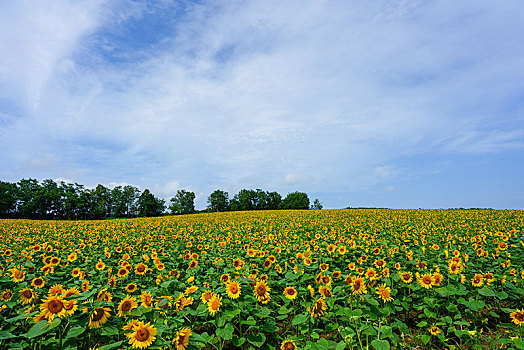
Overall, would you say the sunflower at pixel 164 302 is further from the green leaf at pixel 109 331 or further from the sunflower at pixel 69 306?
the sunflower at pixel 69 306

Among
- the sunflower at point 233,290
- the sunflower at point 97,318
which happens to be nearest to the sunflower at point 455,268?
the sunflower at point 233,290

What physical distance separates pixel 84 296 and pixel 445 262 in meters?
Answer: 6.58

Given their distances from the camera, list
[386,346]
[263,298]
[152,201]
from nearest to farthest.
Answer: [386,346]
[263,298]
[152,201]

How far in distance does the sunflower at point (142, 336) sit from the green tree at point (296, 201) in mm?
83406

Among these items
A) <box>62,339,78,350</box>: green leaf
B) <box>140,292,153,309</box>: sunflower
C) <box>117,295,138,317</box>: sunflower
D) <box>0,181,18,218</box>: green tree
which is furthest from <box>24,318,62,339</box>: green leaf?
<box>0,181,18,218</box>: green tree

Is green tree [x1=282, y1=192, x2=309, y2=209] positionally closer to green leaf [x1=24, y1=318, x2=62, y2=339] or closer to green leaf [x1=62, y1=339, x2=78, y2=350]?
green leaf [x1=62, y1=339, x2=78, y2=350]

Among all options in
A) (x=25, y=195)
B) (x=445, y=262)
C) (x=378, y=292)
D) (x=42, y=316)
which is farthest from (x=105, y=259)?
(x=25, y=195)

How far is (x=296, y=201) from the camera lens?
88.4m

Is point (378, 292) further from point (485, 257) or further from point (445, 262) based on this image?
point (485, 257)

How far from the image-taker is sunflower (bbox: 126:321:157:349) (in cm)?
A: 261

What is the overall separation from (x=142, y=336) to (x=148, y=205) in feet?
275

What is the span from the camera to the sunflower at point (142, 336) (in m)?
2.61

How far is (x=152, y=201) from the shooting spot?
265 feet

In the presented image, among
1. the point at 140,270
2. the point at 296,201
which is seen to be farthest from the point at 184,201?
the point at 140,270
